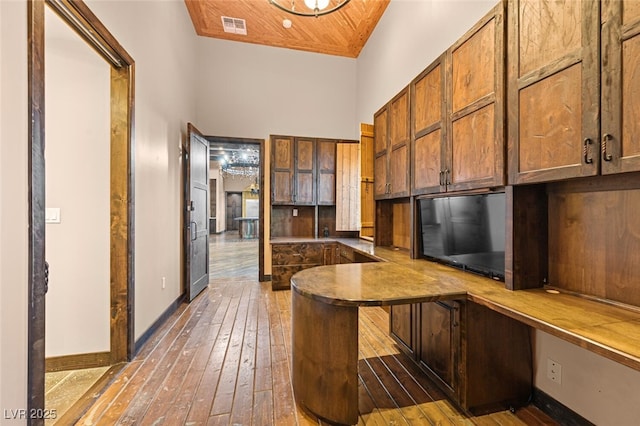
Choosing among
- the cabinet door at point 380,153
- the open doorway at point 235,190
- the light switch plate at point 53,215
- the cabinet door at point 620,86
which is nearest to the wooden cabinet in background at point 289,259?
the cabinet door at point 380,153

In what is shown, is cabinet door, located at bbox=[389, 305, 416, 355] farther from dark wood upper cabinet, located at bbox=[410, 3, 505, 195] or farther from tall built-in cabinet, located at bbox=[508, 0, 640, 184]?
tall built-in cabinet, located at bbox=[508, 0, 640, 184]

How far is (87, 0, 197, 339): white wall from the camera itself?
96.4 inches

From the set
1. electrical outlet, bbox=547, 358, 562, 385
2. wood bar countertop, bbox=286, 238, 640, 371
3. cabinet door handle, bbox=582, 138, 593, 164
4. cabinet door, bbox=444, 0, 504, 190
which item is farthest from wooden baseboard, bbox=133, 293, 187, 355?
cabinet door handle, bbox=582, 138, 593, 164

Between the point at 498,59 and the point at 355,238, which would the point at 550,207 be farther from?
the point at 355,238

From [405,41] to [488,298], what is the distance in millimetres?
3269

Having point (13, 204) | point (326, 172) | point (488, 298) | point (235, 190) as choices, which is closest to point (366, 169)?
point (326, 172)

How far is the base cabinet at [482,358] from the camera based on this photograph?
168 centimetres

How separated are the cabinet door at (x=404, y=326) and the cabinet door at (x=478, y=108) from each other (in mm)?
1092

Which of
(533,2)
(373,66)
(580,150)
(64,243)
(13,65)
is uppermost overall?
(373,66)

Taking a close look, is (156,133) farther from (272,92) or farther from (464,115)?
(464,115)

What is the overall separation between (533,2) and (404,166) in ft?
4.91

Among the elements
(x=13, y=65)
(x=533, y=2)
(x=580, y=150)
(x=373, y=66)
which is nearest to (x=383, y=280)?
(x=580, y=150)

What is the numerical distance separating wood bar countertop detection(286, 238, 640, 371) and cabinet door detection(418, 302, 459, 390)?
0.22 meters

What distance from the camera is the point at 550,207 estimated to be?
5.48ft
